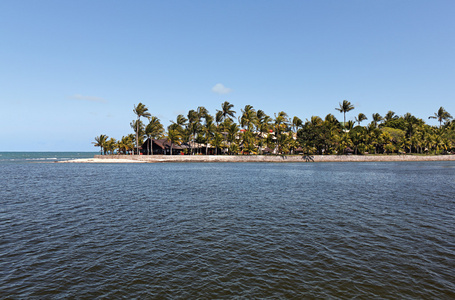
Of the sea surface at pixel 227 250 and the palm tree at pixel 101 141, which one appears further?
the palm tree at pixel 101 141

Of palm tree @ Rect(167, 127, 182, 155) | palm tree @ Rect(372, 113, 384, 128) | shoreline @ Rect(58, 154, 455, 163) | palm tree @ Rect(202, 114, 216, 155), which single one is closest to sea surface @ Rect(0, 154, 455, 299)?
shoreline @ Rect(58, 154, 455, 163)

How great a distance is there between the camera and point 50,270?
905 centimetres

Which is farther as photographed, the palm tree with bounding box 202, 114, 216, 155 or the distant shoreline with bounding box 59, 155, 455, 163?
the palm tree with bounding box 202, 114, 216, 155

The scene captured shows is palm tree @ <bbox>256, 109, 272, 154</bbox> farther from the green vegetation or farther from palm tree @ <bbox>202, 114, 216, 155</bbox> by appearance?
palm tree @ <bbox>202, 114, 216, 155</bbox>

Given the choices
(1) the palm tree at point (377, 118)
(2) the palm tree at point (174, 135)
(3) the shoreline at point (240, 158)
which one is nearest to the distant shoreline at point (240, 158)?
(3) the shoreline at point (240, 158)

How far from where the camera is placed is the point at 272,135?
98.8 meters

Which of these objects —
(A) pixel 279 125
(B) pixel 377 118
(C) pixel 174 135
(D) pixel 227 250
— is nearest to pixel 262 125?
(A) pixel 279 125

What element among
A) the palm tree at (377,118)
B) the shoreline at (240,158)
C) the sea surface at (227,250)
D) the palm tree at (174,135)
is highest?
the palm tree at (377,118)

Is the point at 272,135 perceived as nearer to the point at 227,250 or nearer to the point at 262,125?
the point at 262,125

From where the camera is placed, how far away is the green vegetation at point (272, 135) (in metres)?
92.2

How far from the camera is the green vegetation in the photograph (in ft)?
302

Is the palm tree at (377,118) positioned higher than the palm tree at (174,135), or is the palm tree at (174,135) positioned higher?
the palm tree at (377,118)

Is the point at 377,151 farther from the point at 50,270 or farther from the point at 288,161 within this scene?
the point at 50,270

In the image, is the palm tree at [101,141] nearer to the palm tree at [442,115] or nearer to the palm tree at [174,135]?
the palm tree at [174,135]
